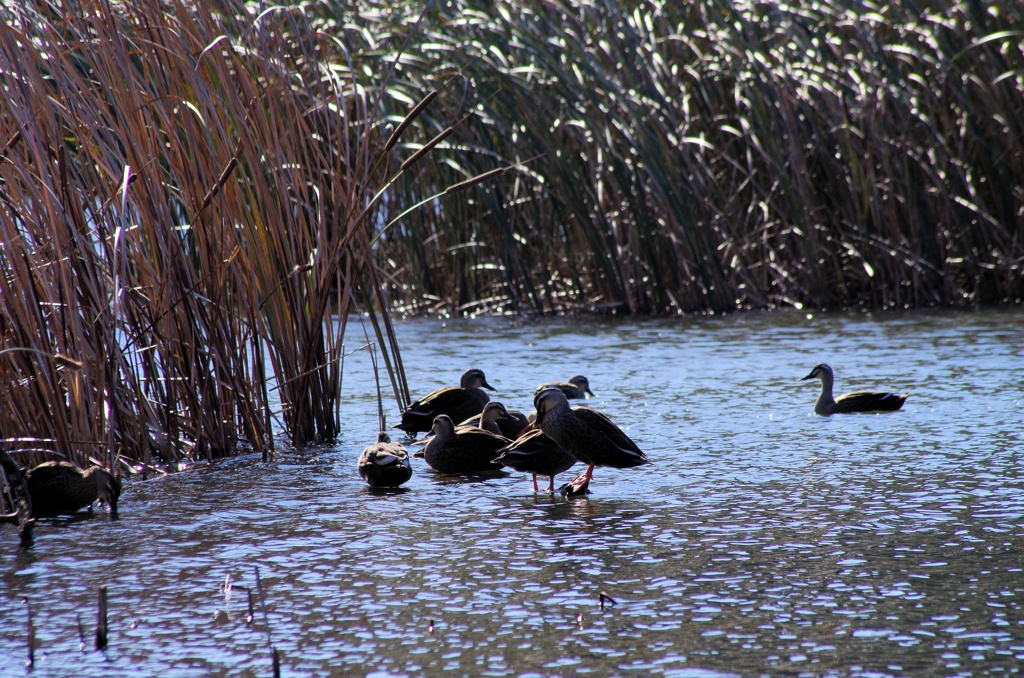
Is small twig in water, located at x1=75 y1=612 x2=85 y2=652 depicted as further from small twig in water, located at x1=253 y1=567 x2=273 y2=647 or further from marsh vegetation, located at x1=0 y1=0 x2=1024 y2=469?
marsh vegetation, located at x1=0 y1=0 x2=1024 y2=469

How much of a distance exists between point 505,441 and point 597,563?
2.05 m

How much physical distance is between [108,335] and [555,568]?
93.7 inches

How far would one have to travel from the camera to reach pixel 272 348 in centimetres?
705

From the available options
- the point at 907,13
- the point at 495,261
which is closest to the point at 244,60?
the point at 495,261

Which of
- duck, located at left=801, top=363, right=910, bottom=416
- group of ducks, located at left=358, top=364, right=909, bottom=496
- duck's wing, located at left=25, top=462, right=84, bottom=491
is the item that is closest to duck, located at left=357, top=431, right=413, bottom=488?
group of ducks, located at left=358, top=364, right=909, bottom=496

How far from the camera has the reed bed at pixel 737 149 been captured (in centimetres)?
1327

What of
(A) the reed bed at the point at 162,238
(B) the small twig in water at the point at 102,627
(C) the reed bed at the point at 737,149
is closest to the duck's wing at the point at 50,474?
(A) the reed bed at the point at 162,238

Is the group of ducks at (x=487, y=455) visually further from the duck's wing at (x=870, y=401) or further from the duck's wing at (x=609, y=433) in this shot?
the duck's wing at (x=870, y=401)

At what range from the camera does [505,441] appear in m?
6.79

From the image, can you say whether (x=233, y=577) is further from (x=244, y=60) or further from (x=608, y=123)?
(x=608, y=123)

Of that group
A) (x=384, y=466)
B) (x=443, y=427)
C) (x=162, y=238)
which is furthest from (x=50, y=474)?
(x=443, y=427)

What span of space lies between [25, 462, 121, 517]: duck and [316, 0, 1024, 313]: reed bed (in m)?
8.03

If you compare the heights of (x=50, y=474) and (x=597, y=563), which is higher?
(x=50, y=474)

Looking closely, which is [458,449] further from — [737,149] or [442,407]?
[737,149]
